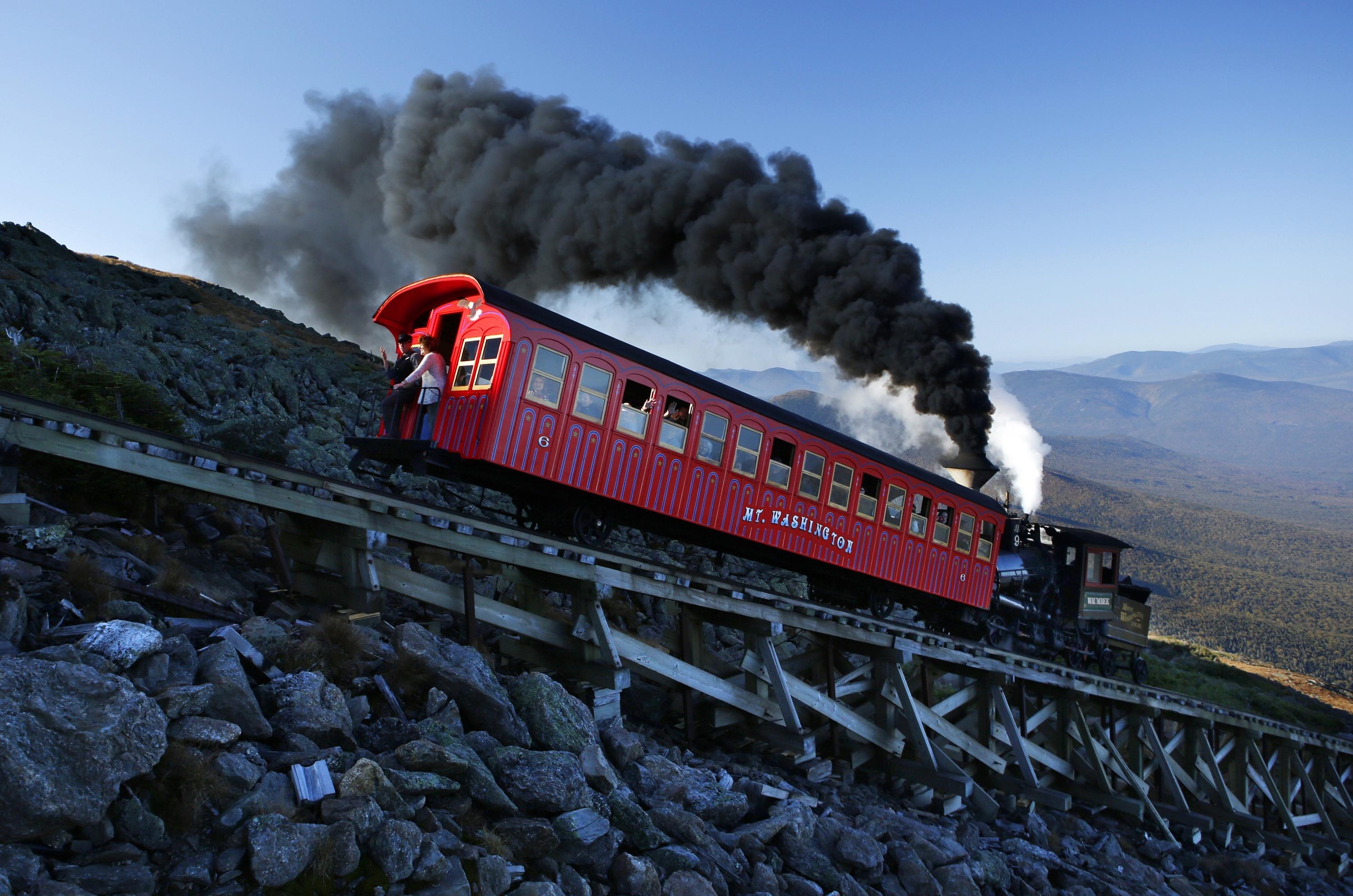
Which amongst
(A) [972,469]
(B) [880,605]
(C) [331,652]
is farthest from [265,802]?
(A) [972,469]

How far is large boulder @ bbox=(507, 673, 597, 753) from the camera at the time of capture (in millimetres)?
7105

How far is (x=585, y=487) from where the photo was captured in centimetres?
1098

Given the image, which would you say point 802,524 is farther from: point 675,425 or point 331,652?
point 331,652

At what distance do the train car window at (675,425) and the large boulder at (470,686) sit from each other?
479 cm

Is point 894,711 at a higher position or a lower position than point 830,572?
lower

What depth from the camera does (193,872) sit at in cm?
446

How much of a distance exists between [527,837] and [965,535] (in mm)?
11733

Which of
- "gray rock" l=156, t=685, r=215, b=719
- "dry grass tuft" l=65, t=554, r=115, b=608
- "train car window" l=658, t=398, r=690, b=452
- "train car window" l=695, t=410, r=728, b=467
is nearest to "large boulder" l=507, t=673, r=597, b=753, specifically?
"gray rock" l=156, t=685, r=215, b=719

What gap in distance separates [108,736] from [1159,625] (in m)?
98.9

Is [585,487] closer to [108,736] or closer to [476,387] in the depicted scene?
Answer: [476,387]

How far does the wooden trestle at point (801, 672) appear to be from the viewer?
811 centimetres

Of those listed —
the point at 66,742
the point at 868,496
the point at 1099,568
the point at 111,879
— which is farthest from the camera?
the point at 1099,568

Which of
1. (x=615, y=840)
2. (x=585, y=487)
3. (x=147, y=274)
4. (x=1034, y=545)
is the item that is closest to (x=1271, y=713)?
(x=1034, y=545)

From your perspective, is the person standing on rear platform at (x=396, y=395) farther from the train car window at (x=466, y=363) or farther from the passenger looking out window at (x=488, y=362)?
the passenger looking out window at (x=488, y=362)
